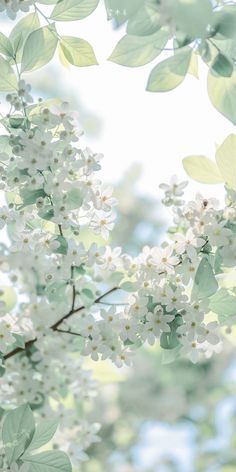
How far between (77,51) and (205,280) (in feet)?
1.26

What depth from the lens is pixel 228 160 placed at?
103cm

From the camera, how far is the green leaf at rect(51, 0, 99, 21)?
99 cm

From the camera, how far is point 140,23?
0.85 m

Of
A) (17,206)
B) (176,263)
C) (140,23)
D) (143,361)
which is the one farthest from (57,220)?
(143,361)

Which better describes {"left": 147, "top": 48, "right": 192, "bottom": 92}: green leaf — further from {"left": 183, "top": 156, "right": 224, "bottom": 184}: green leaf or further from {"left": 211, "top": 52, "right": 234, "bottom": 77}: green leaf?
{"left": 183, "top": 156, "right": 224, "bottom": 184}: green leaf

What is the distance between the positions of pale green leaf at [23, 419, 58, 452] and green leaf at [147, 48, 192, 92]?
529 millimetres

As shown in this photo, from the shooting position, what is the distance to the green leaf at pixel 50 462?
1021 mm

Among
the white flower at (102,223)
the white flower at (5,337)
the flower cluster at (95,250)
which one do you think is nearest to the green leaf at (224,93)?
the flower cluster at (95,250)

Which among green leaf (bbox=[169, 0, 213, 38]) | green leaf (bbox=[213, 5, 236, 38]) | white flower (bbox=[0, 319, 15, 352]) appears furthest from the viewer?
white flower (bbox=[0, 319, 15, 352])

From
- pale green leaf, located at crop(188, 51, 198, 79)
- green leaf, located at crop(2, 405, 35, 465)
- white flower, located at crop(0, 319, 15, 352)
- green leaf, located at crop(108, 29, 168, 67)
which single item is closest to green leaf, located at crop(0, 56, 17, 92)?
green leaf, located at crop(108, 29, 168, 67)

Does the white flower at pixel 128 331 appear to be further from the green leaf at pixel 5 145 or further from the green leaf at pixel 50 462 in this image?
the green leaf at pixel 5 145

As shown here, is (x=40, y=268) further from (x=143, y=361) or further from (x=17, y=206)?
(x=143, y=361)

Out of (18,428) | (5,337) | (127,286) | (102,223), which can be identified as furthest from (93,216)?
(18,428)

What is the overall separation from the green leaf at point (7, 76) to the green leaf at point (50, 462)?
542 mm
